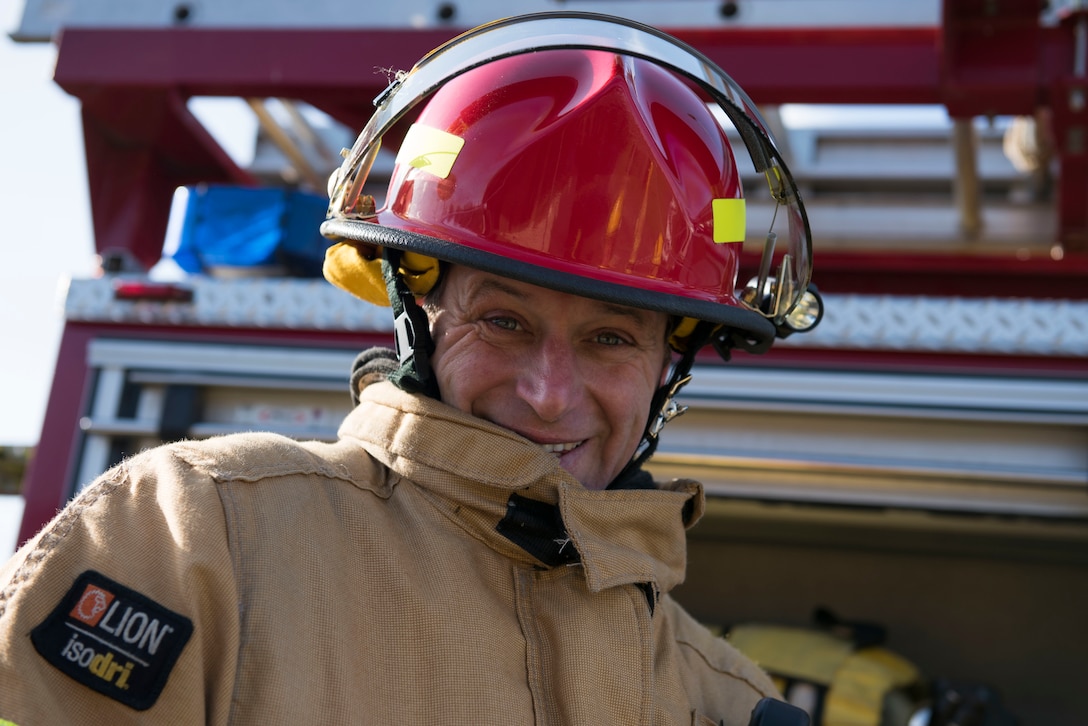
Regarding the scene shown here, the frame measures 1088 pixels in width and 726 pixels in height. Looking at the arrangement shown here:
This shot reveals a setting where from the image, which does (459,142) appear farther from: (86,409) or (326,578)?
(86,409)

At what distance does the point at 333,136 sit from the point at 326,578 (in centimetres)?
266

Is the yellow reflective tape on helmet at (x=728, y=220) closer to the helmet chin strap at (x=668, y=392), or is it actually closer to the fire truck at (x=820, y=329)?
the helmet chin strap at (x=668, y=392)

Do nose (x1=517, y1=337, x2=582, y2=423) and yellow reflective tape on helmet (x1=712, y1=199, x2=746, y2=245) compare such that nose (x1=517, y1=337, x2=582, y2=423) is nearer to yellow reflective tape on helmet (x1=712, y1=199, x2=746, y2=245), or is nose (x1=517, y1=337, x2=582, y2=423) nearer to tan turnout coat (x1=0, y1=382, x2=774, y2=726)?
tan turnout coat (x1=0, y1=382, x2=774, y2=726)

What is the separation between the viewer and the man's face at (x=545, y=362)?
1517 millimetres

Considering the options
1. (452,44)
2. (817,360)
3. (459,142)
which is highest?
(452,44)

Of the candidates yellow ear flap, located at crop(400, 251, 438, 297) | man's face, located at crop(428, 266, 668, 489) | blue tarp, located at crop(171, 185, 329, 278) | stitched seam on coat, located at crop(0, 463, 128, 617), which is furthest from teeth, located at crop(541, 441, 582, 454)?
blue tarp, located at crop(171, 185, 329, 278)

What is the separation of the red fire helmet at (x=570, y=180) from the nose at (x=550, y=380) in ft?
0.38

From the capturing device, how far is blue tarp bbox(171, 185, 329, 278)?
9.01 ft

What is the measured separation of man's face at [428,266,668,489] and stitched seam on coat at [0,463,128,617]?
454mm

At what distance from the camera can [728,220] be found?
1.68 meters

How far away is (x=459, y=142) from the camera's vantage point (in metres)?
1.56

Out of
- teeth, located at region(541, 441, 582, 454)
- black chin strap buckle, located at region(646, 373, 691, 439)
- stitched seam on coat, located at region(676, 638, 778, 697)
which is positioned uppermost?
black chin strap buckle, located at region(646, 373, 691, 439)

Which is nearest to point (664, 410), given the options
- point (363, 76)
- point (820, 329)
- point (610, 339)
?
point (610, 339)

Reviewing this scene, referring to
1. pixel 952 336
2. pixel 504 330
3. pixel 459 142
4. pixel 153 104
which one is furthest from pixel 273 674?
pixel 153 104
